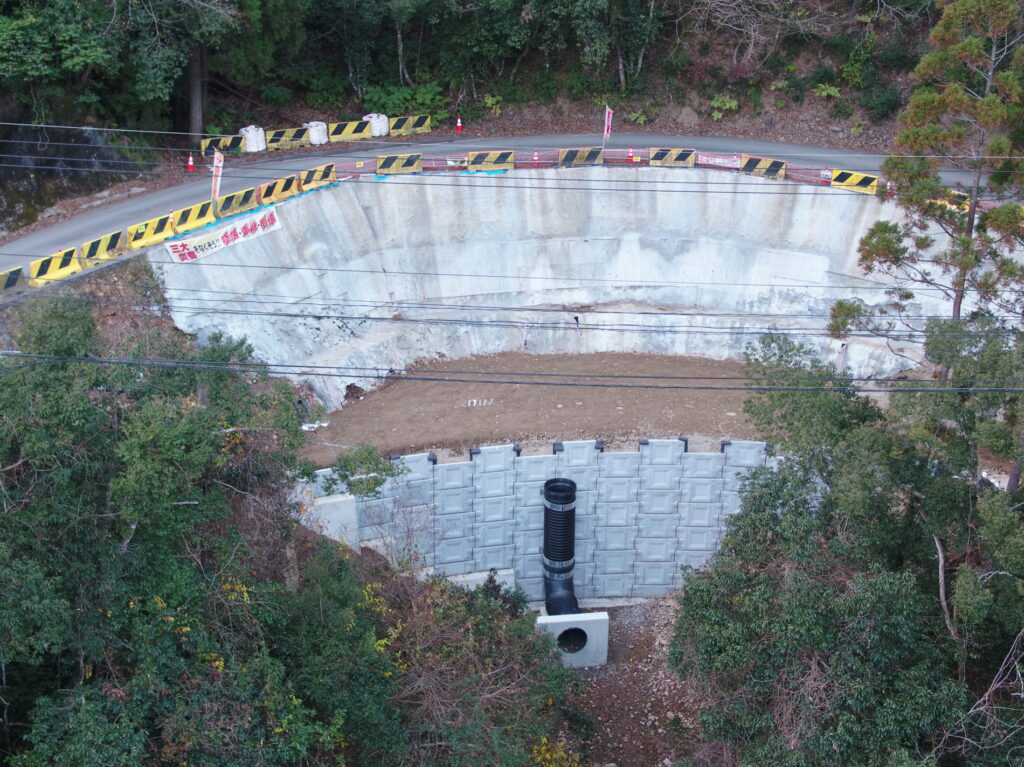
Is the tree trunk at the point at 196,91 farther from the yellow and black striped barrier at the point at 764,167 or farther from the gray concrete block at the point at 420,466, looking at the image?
the yellow and black striped barrier at the point at 764,167

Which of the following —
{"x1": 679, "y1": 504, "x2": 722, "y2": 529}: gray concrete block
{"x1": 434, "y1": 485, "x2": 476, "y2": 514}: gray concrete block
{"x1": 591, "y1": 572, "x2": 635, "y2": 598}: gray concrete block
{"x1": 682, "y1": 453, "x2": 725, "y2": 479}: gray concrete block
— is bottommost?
{"x1": 591, "y1": 572, "x2": 635, "y2": 598}: gray concrete block

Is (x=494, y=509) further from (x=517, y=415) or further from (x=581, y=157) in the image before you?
(x=581, y=157)

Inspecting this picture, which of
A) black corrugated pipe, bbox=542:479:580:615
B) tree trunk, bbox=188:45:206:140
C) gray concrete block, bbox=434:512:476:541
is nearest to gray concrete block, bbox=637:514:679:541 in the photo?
black corrugated pipe, bbox=542:479:580:615

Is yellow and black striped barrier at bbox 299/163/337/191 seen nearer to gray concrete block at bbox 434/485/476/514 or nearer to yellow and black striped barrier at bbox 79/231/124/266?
yellow and black striped barrier at bbox 79/231/124/266

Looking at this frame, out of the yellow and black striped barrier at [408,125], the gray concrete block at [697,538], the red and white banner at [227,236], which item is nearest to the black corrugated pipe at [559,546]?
the gray concrete block at [697,538]

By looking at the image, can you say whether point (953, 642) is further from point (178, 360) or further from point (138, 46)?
point (138, 46)
